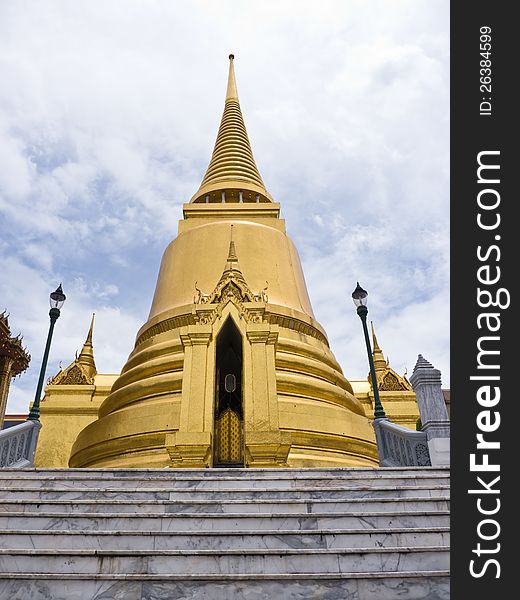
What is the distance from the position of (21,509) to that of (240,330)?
6.42m

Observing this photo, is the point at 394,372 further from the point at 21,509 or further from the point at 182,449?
the point at 21,509

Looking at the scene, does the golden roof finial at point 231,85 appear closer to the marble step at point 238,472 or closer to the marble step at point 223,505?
the marble step at point 238,472

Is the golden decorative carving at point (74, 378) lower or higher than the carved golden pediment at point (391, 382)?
lower

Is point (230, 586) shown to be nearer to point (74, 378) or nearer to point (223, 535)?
point (223, 535)

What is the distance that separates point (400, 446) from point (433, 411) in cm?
103

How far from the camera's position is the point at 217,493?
16.9 feet

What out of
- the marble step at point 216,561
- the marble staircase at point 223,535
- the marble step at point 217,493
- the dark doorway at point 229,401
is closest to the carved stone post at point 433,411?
the marble staircase at point 223,535

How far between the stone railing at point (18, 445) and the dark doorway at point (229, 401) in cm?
331

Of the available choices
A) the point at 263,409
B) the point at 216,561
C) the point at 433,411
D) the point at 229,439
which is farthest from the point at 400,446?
the point at 216,561

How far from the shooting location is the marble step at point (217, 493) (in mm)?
5109

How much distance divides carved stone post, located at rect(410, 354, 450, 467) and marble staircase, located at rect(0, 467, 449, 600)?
4.77 feet

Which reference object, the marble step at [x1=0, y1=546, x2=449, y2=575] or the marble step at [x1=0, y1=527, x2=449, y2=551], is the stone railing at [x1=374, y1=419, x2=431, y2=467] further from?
the marble step at [x1=0, y1=546, x2=449, y2=575]

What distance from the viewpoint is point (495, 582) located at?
3115 mm

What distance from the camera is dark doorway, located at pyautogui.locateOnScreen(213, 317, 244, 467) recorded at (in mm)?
9969
